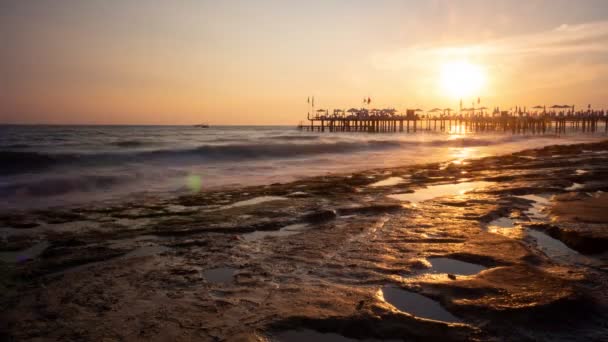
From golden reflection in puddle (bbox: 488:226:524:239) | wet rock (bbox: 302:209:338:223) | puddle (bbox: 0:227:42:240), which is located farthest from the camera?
wet rock (bbox: 302:209:338:223)

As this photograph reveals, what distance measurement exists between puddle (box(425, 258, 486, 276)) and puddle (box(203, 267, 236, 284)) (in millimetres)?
2238

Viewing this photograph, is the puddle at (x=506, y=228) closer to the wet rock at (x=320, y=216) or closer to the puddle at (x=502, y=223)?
the puddle at (x=502, y=223)

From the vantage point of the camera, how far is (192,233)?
6.32 m

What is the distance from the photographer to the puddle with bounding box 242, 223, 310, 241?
608cm

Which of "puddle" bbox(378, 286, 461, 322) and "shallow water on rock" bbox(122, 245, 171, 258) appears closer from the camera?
"puddle" bbox(378, 286, 461, 322)

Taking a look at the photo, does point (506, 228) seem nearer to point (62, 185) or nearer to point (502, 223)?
point (502, 223)

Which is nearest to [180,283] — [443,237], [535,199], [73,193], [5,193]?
[443,237]

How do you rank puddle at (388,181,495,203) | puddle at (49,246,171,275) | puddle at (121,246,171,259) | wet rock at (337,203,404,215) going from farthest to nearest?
puddle at (388,181,495,203)
wet rock at (337,203,404,215)
puddle at (121,246,171,259)
puddle at (49,246,171,275)

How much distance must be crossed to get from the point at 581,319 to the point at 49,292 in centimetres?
495

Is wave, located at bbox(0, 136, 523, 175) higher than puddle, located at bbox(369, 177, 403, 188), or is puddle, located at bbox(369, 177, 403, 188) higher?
wave, located at bbox(0, 136, 523, 175)

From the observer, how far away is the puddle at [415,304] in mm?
3247

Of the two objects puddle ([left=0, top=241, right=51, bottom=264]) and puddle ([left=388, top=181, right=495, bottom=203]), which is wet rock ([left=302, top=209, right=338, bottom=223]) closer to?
puddle ([left=388, top=181, right=495, bottom=203])

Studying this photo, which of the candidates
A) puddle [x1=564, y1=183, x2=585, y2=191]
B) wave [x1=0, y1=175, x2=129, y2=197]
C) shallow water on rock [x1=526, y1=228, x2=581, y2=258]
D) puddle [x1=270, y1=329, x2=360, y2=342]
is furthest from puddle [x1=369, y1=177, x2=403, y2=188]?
puddle [x1=270, y1=329, x2=360, y2=342]

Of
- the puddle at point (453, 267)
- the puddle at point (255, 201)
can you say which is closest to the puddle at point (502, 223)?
the puddle at point (453, 267)
